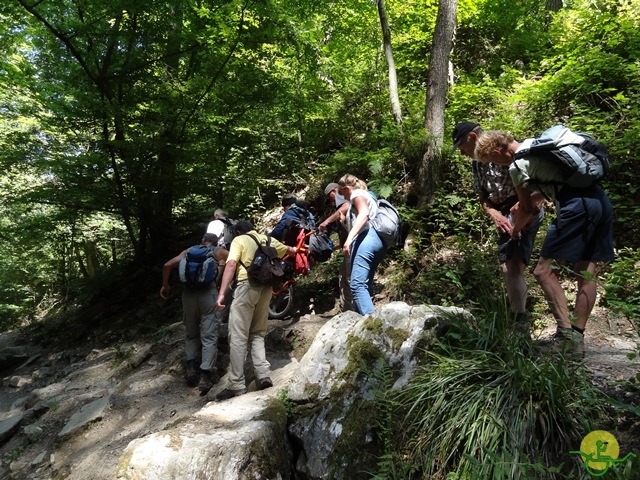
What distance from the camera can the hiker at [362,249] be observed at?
4.61 metres

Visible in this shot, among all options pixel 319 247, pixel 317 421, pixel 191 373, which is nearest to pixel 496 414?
pixel 317 421

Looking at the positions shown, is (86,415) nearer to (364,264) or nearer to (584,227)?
(364,264)

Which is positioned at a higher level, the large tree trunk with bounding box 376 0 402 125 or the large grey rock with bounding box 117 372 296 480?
the large tree trunk with bounding box 376 0 402 125

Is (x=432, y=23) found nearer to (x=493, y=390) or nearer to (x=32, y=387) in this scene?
(x=493, y=390)

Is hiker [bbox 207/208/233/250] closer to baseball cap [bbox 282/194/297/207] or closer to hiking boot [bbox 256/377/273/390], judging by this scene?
baseball cap [bbox 282/194/297/207]

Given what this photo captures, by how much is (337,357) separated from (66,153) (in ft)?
28.2

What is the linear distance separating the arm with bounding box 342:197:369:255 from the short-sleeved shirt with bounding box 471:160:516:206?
49.6 inches

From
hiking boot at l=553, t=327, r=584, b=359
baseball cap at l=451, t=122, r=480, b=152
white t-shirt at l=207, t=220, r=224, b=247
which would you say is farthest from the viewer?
white t-shirt at l=207, t=220, r=224, b=247

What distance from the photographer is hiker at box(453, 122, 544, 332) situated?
3.72m

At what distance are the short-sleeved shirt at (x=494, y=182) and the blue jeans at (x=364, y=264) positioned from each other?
1.29 m

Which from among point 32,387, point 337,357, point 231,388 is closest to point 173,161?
point 32,387

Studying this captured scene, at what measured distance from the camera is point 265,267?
4.68 m

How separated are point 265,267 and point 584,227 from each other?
318 centimetres

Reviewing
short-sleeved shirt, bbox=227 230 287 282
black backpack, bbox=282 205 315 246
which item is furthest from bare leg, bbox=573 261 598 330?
black backpack, bbox=282 205 315 246
